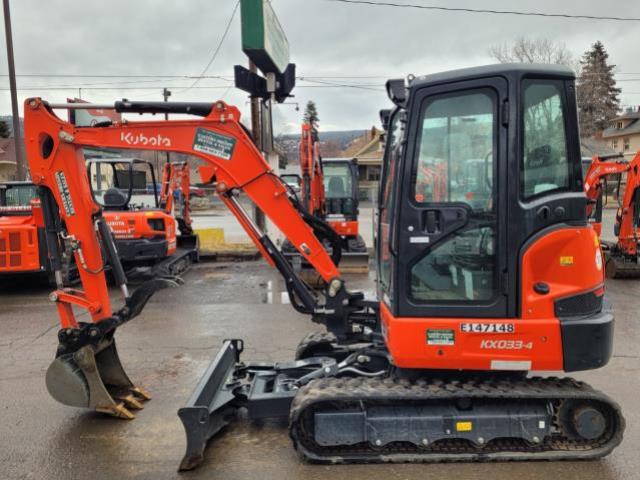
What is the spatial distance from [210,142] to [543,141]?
8.29 ft

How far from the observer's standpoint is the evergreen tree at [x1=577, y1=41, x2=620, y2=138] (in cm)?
4988

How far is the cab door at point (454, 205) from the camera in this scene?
11.3ft

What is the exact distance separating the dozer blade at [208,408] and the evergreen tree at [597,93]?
171ft

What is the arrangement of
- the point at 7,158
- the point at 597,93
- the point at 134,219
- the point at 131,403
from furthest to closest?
the point at 597,93, the point at 7,158, the point at 134,219, the point at 131,403

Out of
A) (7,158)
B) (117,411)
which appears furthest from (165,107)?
(7,158)

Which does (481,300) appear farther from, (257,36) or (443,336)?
(257,36)

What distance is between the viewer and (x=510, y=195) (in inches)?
134

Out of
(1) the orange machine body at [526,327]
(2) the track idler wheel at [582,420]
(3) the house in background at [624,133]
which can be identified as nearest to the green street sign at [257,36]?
(1) the orange machine body at [526,327]

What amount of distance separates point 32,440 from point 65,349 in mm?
727

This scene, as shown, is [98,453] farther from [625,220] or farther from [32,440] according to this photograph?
[625,220]

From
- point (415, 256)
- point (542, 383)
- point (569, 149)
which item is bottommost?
point (542, 383)

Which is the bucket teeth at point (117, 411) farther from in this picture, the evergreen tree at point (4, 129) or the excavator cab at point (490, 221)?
the evergreen tree at point (4, 129)

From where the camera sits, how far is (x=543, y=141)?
3.46m

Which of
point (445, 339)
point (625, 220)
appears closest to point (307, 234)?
point (445, 339)
